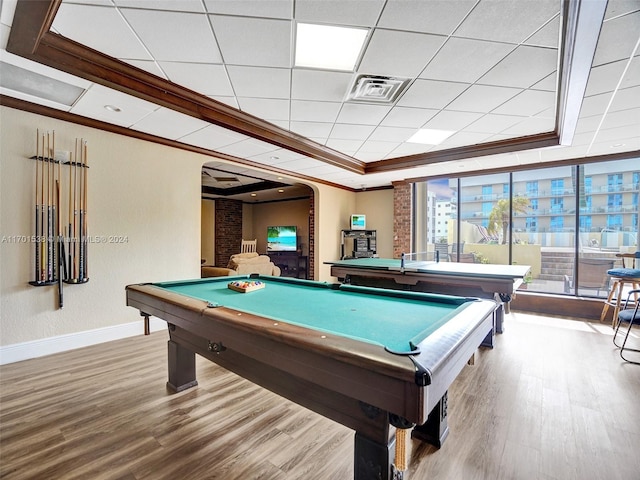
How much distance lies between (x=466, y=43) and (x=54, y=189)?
386 cm

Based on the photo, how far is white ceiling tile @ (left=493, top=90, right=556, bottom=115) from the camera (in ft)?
9.00

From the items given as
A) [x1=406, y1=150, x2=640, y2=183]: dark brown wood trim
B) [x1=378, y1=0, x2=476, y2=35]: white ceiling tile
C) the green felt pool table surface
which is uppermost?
[x1=378, y1=0, x2=476, y2=35]: white ceiling tile

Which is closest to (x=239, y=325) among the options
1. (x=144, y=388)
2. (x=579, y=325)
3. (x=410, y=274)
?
(x=144, y=388)

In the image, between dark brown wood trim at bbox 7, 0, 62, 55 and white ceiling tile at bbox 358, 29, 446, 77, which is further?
white ceiling tile at bbox 358, 29, 446, 77

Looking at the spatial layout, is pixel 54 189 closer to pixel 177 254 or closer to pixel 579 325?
pixel 177 254

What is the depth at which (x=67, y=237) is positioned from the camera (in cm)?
303

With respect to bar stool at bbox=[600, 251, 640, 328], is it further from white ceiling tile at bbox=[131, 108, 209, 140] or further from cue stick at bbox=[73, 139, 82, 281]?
cue stick at bbox=[73, 139, 82, 281]

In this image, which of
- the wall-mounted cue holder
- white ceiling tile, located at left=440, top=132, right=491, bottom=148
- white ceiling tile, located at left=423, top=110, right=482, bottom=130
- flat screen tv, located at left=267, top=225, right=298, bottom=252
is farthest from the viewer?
flat screen tv, located at left=267, top=225, right=298, bottom=252

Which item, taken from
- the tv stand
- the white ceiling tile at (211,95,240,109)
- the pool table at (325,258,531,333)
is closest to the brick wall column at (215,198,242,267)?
the tv stand

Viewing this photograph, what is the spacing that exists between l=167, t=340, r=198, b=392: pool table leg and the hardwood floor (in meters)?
0.07

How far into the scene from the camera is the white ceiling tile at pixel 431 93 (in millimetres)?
2605

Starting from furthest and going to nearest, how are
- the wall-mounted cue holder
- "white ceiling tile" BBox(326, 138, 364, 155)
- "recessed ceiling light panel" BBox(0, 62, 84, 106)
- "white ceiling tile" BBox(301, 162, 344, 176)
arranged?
"white ceiling tile" BBox(301, 162, 344, 176) < "white ceiling tile" BBox(326, 138, 364, 155) < the wall-mounted cue holder < "recessed ceiling light panel" BBox(0, 62, 84, 106)

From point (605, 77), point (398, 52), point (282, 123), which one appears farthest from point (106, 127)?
point (605, 77)

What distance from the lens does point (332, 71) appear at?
7.89 ft
